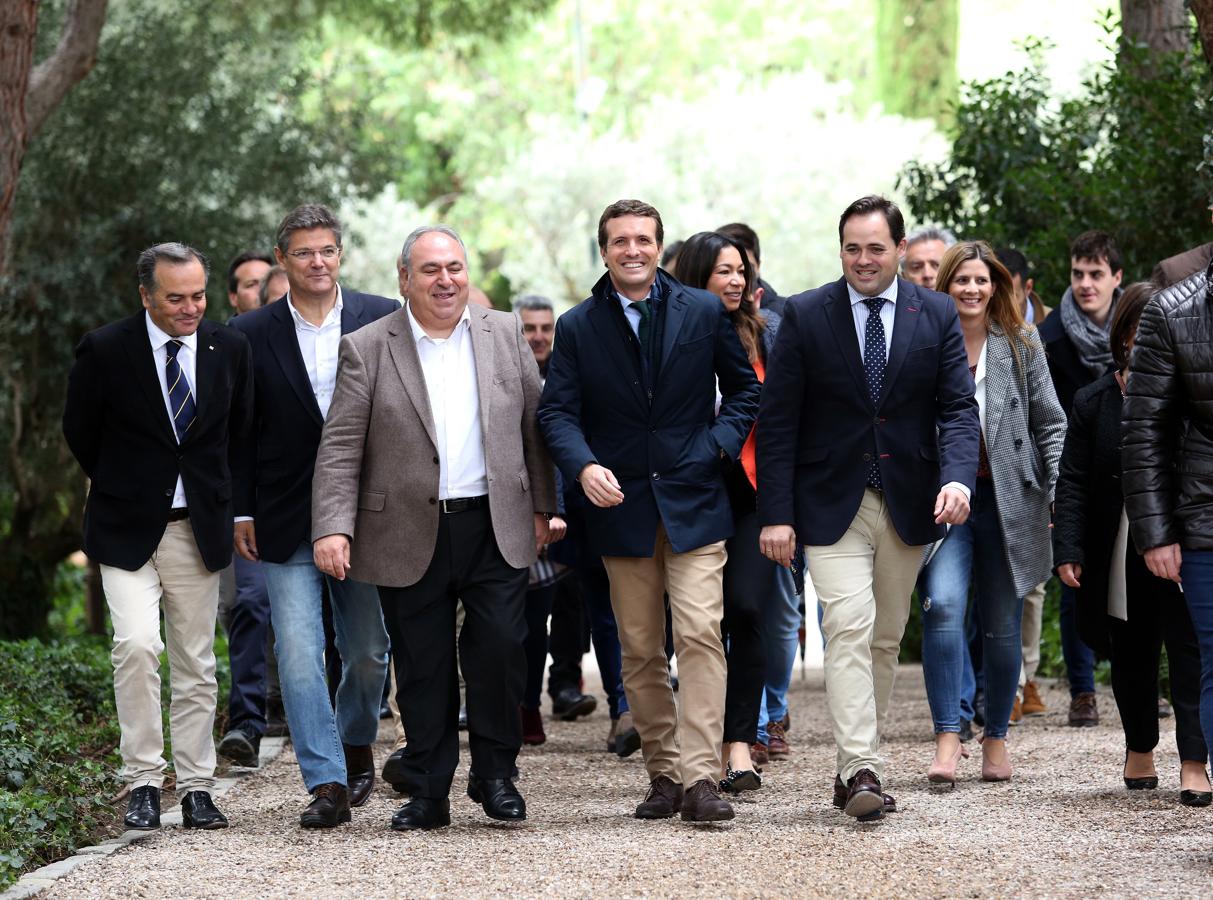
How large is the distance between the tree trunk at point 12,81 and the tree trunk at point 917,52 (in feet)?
87.5

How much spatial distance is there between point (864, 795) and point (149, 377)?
3.19m

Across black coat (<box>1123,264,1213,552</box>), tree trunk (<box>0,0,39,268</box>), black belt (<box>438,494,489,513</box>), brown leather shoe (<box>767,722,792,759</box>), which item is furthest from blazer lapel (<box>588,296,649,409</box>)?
tree trunk (<box>0,0,39,268</box>)

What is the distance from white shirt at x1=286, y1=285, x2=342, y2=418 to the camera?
7.57 metres

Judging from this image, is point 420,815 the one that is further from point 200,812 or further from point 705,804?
point 705,804

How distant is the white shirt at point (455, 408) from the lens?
23.2 ft

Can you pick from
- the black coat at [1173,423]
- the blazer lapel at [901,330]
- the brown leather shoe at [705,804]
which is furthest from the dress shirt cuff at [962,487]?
the brown leather shoe at [705,804]

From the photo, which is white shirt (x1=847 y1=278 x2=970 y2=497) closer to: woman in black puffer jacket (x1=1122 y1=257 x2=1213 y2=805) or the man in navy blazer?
the man in navy blazer

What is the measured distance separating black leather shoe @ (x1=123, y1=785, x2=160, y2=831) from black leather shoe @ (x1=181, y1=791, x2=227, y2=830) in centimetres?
14

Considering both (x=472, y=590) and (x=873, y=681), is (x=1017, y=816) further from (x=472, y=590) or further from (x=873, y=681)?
(x=472, y=590)

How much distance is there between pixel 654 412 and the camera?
711cm

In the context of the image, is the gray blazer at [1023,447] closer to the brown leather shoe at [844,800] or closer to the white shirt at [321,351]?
the brown leather shoe at [844,800]

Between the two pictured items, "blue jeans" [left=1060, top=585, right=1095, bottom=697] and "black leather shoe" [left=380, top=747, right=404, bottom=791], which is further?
"blue jeans" [left=1060, top=585, right=1095, bottom=697]

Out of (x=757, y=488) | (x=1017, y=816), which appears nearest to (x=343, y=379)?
(x=757, y=488)

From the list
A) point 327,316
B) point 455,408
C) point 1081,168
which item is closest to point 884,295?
point 455,408
